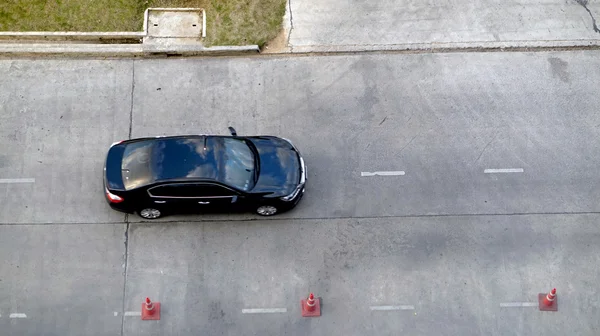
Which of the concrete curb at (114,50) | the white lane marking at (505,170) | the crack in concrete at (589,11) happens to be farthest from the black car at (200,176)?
the crack in concrete at (589,11)

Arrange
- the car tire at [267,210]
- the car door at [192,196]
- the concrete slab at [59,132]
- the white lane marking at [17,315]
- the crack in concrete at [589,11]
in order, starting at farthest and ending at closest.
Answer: the crack in concrete at [589,11] → the concrete slab at [59,132] → the car tire at [267,210] → the car door at [192,196] → the white lane marking at [17,315]

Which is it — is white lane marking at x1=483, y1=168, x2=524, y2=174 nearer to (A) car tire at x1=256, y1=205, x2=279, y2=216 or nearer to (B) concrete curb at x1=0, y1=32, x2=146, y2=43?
(A) car tire at x1=256, y1=205, x2=279, y2=216

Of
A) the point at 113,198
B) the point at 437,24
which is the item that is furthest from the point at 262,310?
the point at 437,24

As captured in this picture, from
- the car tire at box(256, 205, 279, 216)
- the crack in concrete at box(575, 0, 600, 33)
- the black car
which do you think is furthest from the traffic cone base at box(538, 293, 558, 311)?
the crack in concrete at box(575, 0, 600, 33)

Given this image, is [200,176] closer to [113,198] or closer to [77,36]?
[113,198]

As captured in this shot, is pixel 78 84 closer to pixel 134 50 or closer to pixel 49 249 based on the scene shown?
pixel 134 50

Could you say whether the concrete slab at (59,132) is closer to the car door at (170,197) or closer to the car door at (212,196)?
the car door at (170,197)
